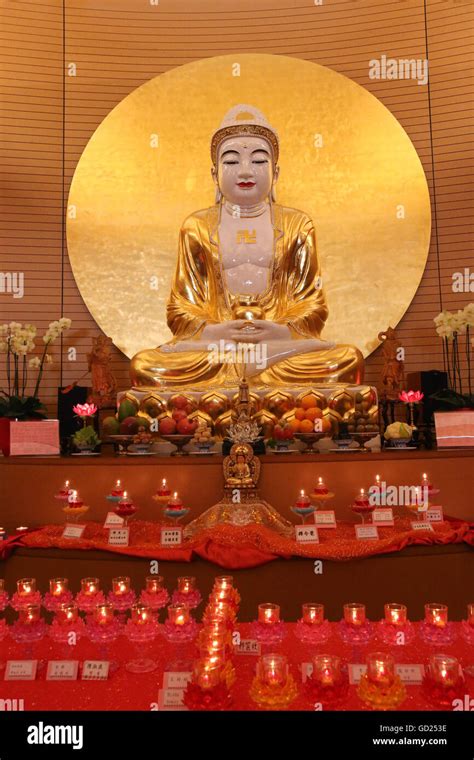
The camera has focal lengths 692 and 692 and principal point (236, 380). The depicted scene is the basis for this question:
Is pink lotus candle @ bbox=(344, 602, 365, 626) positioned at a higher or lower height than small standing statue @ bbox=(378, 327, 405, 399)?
lower

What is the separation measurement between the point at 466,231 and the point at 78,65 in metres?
3.93

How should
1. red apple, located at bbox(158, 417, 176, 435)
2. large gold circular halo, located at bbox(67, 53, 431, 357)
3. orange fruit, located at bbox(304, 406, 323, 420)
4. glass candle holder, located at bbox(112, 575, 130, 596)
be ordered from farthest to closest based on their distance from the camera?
1. large gold circular halo, located at bbox(67, 53, 431, 357)
2. orange fruit, located at bbox(304, 406, 323, 420)
3. red apple, located at bbox(158, 417, 176, 435)
4. glass candle holder, located at bbox(112, 575, 130, 596)

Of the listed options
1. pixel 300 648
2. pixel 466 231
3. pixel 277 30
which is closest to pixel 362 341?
pixel 466 231

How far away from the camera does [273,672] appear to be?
1.52 m

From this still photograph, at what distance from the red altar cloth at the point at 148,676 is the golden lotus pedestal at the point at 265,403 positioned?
2.20 m

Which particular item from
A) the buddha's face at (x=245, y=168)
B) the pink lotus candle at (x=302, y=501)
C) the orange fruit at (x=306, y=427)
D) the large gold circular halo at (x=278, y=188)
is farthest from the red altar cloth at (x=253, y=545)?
the large gold circular halo at (x=278, y=188)

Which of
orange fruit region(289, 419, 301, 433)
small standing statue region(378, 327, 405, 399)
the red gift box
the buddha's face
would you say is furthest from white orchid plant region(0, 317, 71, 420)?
small standing statue region(378, 327, 405, 399)

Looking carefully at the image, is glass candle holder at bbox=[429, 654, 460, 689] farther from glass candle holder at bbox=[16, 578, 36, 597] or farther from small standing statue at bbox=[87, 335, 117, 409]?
small standing statue at bbox=[87, 335, 117, 409]

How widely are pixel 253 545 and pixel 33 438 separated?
173cm

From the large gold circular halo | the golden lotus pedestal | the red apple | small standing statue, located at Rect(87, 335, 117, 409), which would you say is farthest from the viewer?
the large gold circular halo

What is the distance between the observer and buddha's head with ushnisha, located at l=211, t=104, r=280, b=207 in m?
5.53

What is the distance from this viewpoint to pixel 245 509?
3145 millimetres

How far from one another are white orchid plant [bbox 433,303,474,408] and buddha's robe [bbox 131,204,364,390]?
63cm

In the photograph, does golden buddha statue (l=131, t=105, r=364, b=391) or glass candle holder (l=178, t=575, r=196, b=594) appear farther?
golden buddha statue (l=131, t=105, r=364, b=391)
